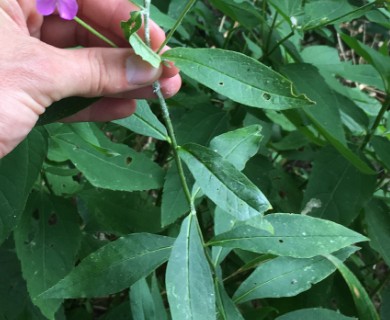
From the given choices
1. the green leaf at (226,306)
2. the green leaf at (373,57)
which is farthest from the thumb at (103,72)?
the green leaf at (373,57)

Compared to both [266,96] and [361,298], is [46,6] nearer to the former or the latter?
[266,96]

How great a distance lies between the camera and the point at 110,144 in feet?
4.53

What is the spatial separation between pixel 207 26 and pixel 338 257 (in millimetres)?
1040

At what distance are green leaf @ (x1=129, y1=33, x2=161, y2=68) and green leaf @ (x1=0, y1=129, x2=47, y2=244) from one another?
17.5 inches

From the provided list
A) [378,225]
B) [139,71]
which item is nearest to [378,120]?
[378,225]

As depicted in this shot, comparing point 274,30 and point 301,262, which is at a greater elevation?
point 274,30

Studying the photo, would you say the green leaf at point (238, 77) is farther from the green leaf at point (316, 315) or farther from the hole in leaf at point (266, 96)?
the green leaf at point (316, 315)

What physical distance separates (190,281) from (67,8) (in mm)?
550

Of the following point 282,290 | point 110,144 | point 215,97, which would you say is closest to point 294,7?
point 215,97

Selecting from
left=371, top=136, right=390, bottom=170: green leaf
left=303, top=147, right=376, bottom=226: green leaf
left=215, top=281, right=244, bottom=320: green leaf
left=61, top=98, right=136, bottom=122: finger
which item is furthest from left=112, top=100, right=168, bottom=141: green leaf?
left=371, top=136, right=390, bottom=170: green leaf

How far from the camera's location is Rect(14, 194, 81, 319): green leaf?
Result: 1.24 metres

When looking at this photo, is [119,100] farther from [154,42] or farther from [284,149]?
[284,149]

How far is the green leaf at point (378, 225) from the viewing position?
1.51 metres

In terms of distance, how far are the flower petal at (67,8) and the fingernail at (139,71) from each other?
13cm
